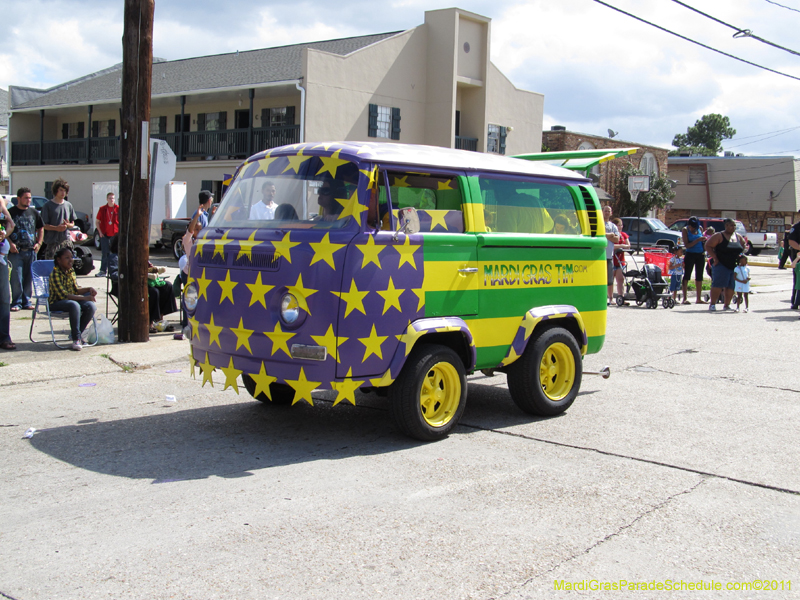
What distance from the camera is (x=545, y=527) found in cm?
439

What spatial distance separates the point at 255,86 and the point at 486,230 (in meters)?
23.2

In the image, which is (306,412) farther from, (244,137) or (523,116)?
(523,116)

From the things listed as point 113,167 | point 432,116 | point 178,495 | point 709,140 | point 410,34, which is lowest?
point 178,495

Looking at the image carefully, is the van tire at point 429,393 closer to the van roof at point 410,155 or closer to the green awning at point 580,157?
the van roof at point 410,155

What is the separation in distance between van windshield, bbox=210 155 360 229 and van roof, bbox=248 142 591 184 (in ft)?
0.24

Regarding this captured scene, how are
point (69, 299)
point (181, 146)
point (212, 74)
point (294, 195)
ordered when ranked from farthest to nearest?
point (212, 74)
point (181, 146)
point (69, 299)
point (294, 195)

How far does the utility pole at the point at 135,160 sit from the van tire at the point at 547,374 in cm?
517

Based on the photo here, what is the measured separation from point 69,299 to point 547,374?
5821 mm

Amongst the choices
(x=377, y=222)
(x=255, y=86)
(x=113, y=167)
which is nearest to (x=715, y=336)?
(x=377, y=222)

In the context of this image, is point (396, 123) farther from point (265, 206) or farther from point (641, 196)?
point (265, 206)

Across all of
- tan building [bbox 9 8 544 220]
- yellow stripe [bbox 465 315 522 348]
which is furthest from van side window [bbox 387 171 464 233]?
tan building [bbox 9 8 544 220]

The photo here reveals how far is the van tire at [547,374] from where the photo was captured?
22.2 ft

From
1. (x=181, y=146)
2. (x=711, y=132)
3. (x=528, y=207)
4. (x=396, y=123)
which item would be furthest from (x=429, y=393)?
(x=711, y=132)

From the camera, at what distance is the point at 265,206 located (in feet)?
19.7
